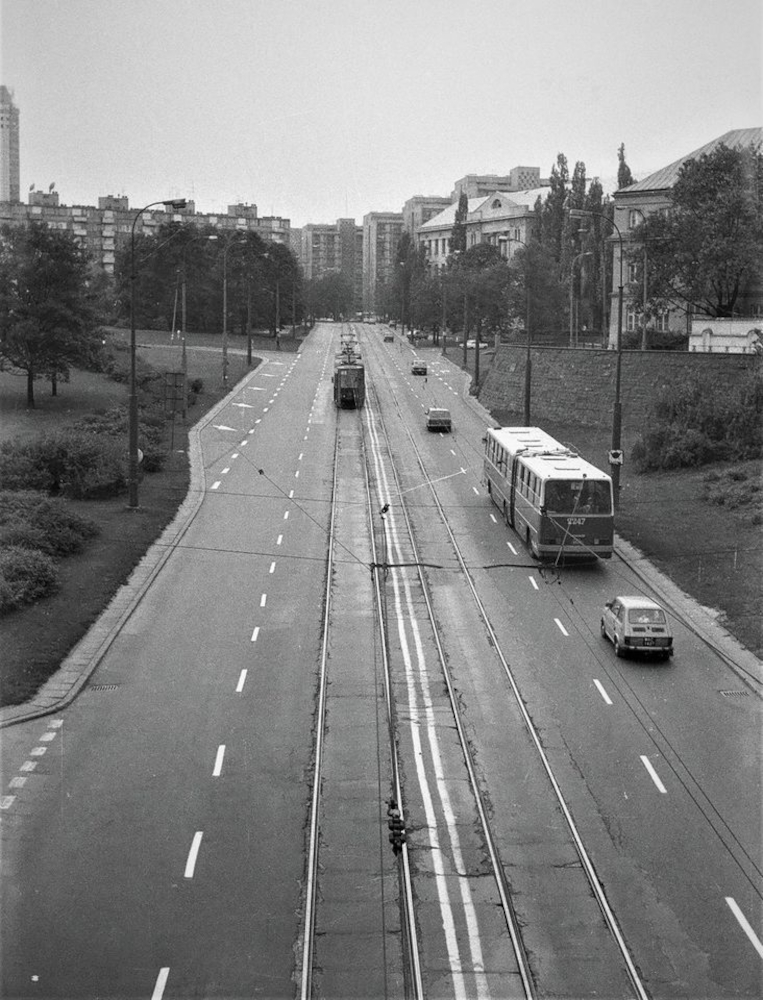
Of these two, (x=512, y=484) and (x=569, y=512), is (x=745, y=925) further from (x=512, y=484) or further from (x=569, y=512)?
(x=512, y=484)

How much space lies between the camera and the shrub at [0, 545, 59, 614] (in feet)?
97.3

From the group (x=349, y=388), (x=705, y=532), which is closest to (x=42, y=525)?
(x=705, y=532)

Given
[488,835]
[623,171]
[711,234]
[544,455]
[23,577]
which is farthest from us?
[623,171]

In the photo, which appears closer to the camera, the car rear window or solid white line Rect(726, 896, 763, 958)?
solid white line Rect(726, 896, 763, 958)

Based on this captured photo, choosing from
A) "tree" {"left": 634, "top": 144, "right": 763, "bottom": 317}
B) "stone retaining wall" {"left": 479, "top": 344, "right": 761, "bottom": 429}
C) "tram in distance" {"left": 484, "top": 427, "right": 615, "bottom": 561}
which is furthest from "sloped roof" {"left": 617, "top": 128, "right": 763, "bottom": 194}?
"tram in distance" {"left": 484, "top": 427, "right": 615, "bottom": 561}

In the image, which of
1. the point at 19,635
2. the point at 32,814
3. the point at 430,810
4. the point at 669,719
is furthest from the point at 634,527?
the point at 32,814

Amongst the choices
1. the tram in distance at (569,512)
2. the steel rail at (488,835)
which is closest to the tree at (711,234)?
the tram in distance at (569,512)

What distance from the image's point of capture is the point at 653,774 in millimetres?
20719

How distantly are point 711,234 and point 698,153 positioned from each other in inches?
1147

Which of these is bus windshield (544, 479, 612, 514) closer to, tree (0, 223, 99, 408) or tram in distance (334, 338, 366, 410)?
tree (0, 223, 99, 408)

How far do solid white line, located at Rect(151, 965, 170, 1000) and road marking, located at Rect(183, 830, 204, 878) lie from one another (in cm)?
251

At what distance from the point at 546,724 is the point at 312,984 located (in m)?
10.2

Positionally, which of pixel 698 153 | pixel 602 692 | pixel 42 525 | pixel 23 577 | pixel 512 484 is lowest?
pixel 602 692

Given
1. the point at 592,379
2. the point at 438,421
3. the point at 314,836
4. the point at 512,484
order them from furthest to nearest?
the point at 592,379 → the point at 438,421 → the point at 512,484 → the point at 314,836
